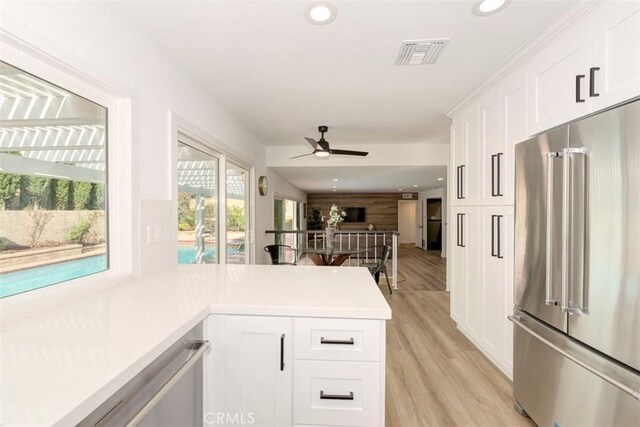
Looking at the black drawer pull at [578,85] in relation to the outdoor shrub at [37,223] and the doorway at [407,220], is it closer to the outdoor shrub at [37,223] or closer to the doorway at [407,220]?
the outdoor shrub at [37,223]

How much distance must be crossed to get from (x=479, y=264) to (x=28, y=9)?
3.26m

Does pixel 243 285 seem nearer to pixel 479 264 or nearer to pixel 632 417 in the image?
pixel 632 417

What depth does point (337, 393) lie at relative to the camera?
4.11ft

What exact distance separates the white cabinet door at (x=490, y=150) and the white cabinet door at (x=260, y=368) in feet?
6.68

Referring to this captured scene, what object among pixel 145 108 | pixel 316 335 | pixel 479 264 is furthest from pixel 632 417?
pixel 145 108

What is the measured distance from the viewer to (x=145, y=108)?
71.6 inches

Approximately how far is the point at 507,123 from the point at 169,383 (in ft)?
8.69

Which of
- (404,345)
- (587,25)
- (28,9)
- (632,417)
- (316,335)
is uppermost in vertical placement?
(587,25)

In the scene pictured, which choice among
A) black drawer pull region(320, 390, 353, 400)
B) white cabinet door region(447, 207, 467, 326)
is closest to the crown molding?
white cabinet door region(447, 207, 467, 326)

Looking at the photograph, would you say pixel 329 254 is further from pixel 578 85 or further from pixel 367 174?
pixel 578 85

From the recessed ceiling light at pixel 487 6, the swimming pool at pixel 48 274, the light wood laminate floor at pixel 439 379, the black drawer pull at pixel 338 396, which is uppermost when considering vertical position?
the recessed ceiling light at pixel 487 6

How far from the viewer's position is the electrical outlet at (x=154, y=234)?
1.84 meters

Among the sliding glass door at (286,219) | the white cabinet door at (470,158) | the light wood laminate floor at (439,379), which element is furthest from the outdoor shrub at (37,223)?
the sliding glass door at (286,219)

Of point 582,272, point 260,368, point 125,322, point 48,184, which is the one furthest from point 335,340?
point 48,184
